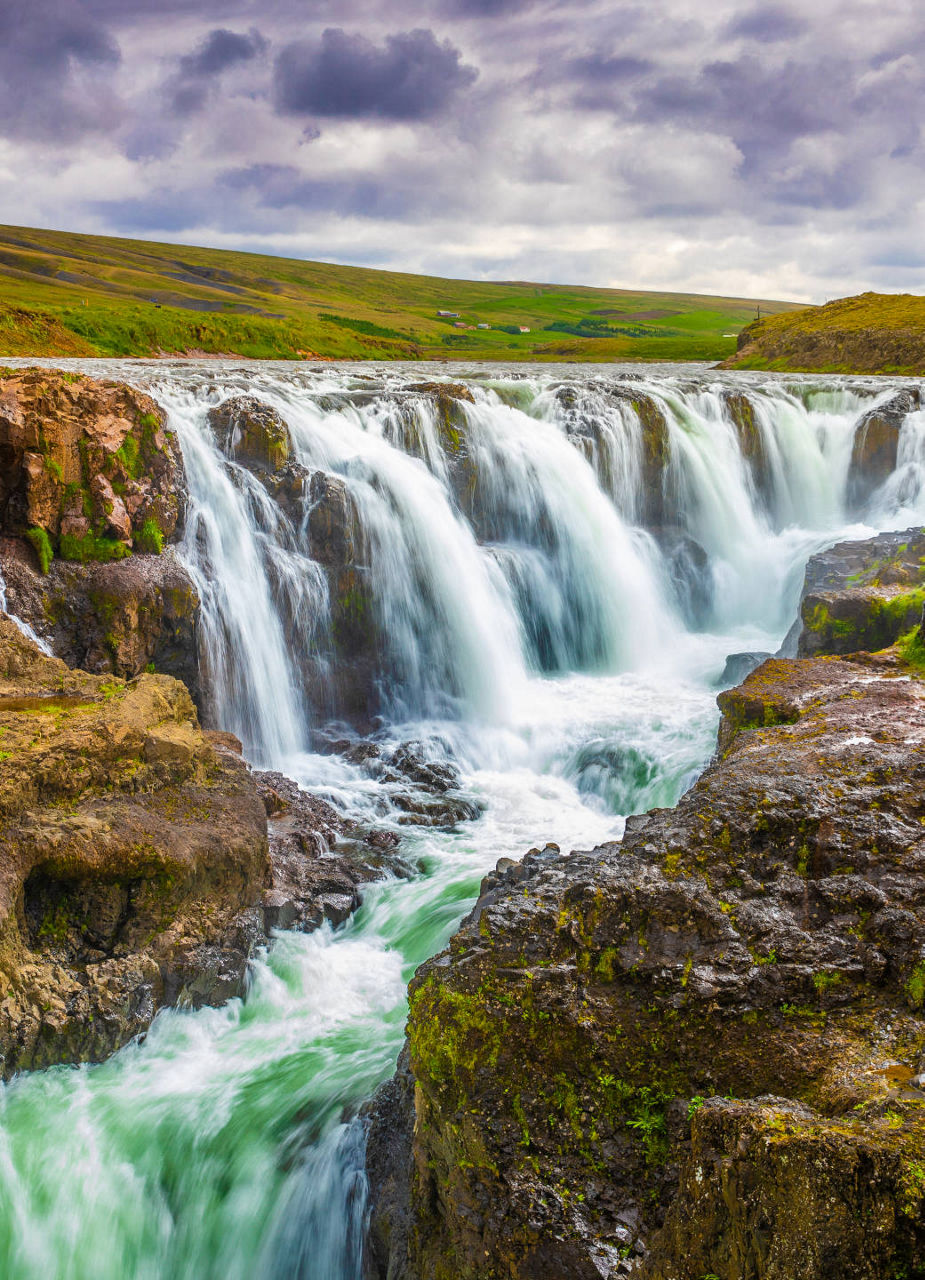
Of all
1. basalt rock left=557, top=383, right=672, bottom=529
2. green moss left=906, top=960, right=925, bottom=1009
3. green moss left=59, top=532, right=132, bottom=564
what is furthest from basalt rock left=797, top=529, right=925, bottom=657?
green moss left=59, top=532, right=132, bottom=564

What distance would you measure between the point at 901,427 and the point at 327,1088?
26.6 m

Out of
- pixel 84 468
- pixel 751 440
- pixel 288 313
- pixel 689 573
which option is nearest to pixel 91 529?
pixel 84 468

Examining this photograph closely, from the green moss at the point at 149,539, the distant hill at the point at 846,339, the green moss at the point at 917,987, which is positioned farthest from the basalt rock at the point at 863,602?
the distant hill at the point at 846,339

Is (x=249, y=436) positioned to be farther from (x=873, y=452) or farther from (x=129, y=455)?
(x=873, y=452)

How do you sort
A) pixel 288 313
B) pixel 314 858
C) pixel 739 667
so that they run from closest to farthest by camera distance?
pixel 314 858
pixel 739 667
pixel 288 313

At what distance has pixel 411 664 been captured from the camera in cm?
1769

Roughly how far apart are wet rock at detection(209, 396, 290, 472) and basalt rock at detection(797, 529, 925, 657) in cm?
1046

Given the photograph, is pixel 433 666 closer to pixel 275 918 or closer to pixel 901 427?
pixel 275 918

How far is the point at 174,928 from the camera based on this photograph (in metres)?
8.65

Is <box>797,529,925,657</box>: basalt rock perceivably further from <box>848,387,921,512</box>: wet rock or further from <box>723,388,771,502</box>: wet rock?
<box>848,387,921,512</box>: wet rock

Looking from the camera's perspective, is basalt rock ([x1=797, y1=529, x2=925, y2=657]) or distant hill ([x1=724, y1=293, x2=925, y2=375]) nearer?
basalt rock ([x1=797, y1=529, x2=925, y2=657])

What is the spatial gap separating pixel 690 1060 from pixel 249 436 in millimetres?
15547

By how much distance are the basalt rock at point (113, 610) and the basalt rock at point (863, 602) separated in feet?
32.9

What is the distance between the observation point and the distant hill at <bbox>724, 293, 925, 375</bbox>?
46062mm
